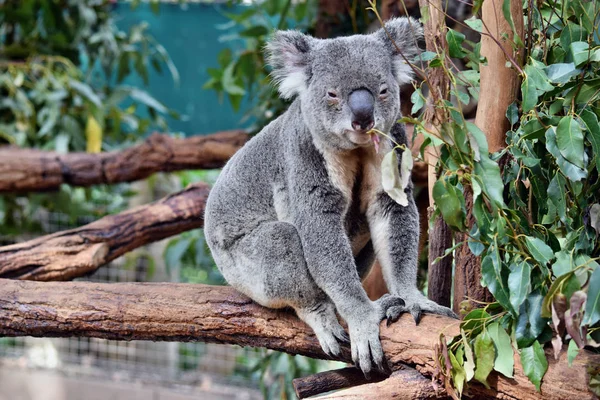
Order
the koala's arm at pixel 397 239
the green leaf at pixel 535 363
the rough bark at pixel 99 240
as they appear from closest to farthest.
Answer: the green leaf at pixel 535 363 < the koala's arm at pixel 397 239 < the rough bark at pixel 99 240

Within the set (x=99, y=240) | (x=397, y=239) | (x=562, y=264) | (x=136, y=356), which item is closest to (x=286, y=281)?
(x=397, y=239)

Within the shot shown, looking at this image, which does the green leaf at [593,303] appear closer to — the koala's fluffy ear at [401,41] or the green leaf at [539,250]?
the green leaf at [539,250]

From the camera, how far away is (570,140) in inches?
63.4

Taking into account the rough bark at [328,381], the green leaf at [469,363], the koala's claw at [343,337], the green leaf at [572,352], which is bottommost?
the rough bark at [328,381]

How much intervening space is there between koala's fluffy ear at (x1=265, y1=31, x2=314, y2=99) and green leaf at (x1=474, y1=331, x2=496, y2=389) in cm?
118

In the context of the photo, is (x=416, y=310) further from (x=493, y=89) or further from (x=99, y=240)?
(x=99, y=240)

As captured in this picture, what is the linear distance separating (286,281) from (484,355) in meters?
0.83

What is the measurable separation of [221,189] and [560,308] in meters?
1.67

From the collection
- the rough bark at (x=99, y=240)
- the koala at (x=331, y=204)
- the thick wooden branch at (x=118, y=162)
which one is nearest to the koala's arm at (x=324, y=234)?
the koala at (x=331, y=204)

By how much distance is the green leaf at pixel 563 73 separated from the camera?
168cm

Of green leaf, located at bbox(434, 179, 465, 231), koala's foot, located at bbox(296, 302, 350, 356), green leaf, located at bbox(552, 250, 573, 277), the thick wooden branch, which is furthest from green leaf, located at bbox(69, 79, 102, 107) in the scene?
green leaf, located at bbox(552, 250, 573, 277)

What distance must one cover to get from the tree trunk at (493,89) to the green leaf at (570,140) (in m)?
0.37

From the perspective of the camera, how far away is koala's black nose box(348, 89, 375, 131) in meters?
2.22

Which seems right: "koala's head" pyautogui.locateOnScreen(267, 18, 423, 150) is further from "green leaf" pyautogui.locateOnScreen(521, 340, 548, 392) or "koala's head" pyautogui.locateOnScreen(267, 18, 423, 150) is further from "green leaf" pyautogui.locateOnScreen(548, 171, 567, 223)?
"green leaf" pyautogui.locateOnScreen(521, 340, 548, 392)
